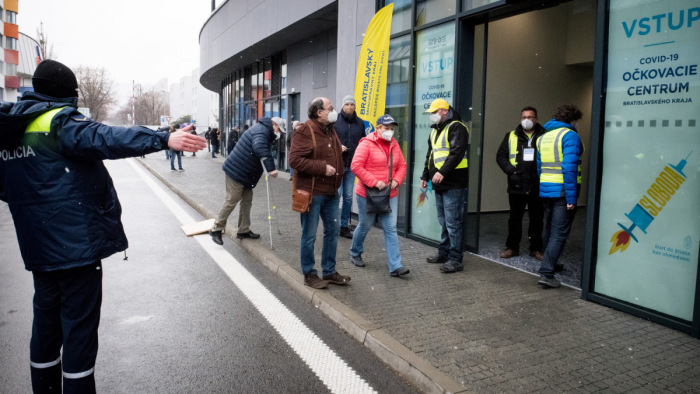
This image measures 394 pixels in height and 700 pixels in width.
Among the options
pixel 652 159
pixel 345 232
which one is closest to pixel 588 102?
pixel 345 232

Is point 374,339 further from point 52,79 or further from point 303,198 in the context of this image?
point 52,79

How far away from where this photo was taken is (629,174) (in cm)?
482

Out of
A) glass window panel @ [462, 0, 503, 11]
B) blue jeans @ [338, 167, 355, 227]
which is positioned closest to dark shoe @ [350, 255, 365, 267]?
blue jeans @ [338, 167, 355, 227]

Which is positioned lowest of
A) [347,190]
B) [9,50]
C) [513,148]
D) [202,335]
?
[202,335]

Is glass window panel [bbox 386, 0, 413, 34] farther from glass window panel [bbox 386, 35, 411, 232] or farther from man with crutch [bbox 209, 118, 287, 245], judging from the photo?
man with crutch [bbox 209, 118, 287, 245]

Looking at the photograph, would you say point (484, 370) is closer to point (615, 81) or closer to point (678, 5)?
point (615, 81)

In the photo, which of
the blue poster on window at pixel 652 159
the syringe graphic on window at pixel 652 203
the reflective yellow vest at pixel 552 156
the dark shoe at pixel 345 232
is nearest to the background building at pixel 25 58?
the dark shoe at pixel 345 232

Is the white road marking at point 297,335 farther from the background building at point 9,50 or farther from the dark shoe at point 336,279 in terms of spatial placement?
the background building at point 9,50

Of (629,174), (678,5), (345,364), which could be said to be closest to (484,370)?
(345,364)

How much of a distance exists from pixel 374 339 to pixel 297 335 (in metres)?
0.71

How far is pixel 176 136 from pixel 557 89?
10.3 metres

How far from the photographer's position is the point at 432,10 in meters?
7.56

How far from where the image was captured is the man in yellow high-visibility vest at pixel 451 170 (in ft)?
19.7

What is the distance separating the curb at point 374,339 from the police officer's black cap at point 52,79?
9.04 ft
